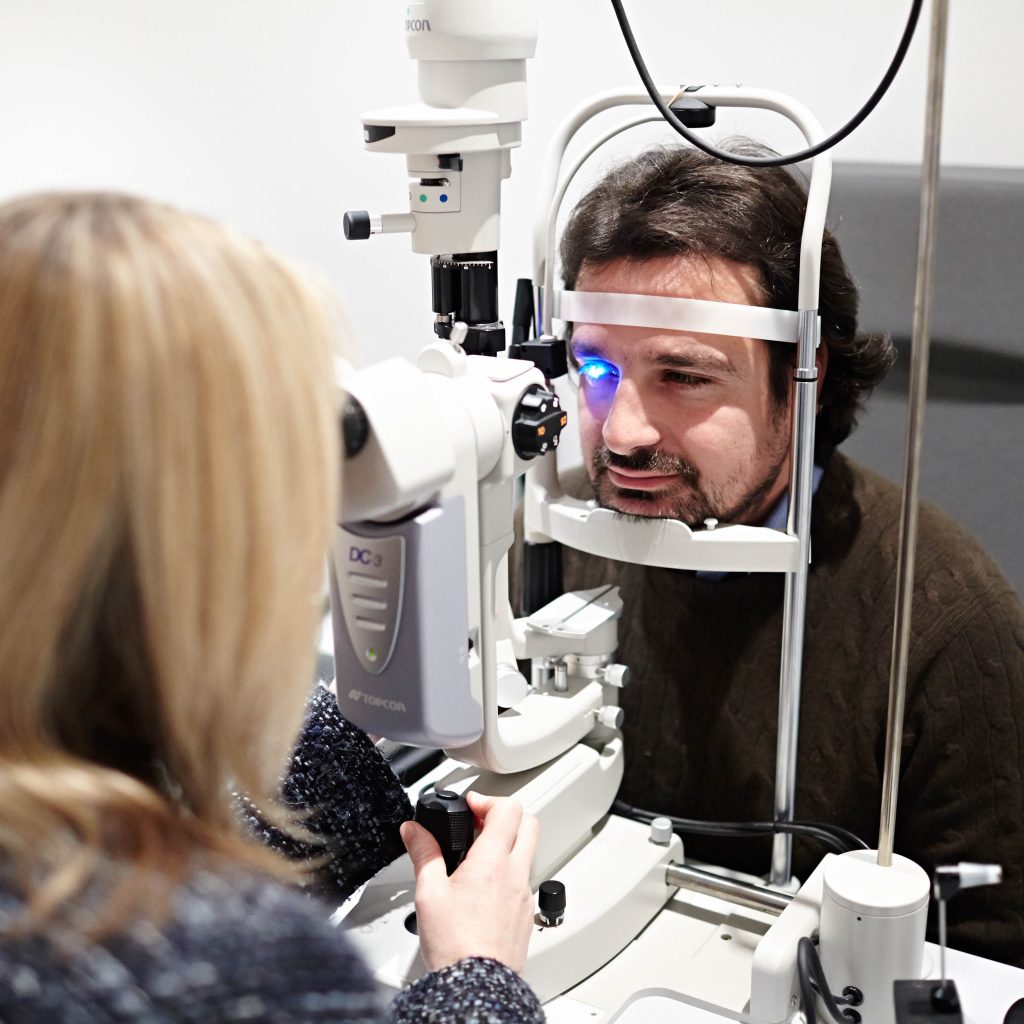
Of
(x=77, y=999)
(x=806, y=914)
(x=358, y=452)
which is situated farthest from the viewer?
(x=806, y=914)

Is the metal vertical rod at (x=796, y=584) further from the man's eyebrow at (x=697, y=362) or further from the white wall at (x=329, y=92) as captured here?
the white wall at (x=329, y=92)

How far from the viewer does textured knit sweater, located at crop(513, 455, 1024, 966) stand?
4.54 ft

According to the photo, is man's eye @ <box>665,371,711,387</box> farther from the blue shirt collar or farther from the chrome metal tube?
the chrome metal tube

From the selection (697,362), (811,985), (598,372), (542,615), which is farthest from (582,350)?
(811,985)

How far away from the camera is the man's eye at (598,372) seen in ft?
4.50

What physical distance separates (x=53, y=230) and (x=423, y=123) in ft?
1.80

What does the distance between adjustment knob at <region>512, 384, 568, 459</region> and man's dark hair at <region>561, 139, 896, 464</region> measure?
35cm

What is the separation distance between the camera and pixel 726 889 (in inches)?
51.3

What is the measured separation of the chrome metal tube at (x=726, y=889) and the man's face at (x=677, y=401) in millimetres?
396

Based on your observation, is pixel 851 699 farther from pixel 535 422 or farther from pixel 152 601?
pixel 152 601

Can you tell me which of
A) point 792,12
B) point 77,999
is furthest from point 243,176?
point 77,999

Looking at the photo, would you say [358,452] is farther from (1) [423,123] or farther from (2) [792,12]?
(2) [792,12]

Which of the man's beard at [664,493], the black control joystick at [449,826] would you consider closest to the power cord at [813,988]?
the black control joystick at [449,826]

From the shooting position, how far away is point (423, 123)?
3.71ft
